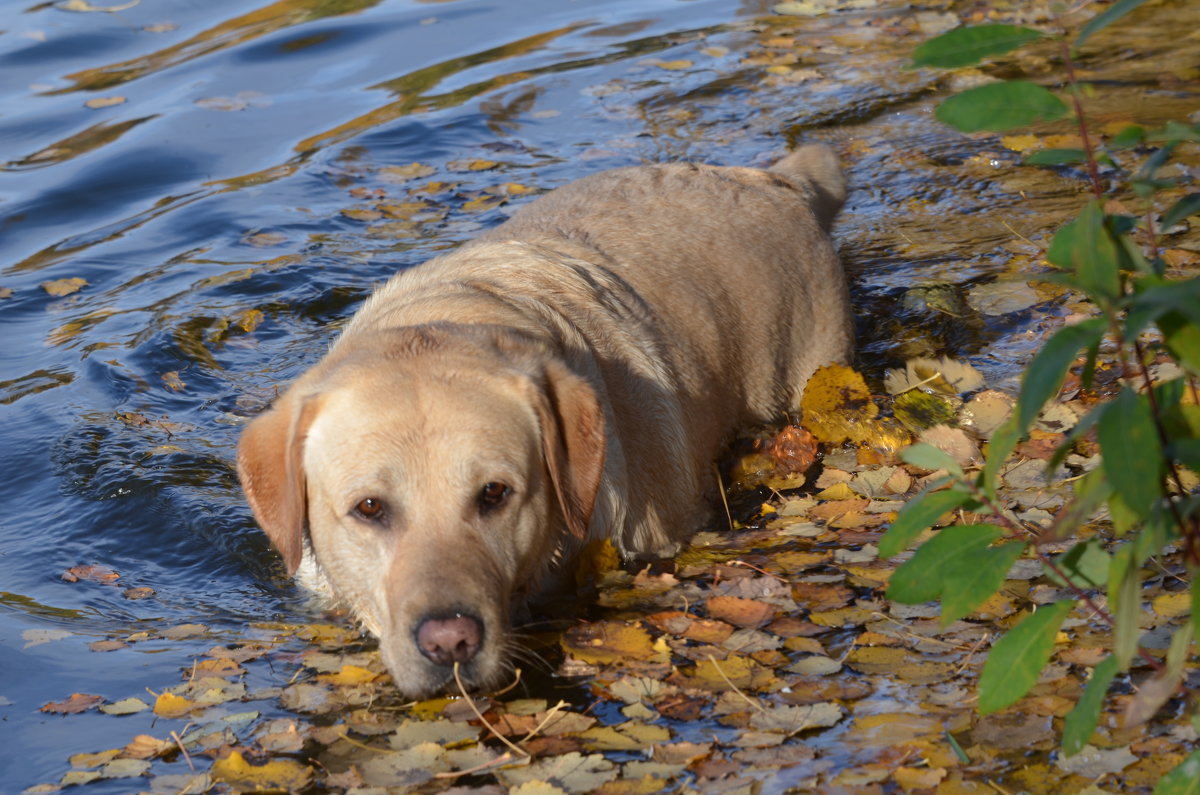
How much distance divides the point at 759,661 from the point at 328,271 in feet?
16.9

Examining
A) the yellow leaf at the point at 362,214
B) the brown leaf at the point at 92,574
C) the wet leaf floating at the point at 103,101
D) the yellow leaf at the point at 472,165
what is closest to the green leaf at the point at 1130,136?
the brown leaf at the point at 92,574

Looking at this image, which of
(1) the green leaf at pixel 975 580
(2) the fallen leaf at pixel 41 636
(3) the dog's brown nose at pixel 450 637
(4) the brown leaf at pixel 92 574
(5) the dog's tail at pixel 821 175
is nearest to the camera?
(1) the green leaf at pixel 975 580

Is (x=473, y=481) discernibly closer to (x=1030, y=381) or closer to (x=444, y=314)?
(x=444, y=314)

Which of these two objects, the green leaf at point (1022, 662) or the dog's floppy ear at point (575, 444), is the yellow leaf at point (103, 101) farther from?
the green leaf at point (1022, 662)

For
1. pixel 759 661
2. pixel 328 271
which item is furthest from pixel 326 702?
pixel 328 271

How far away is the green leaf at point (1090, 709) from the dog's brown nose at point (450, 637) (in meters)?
1.61

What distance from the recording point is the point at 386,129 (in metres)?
10.9

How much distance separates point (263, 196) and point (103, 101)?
130 inches

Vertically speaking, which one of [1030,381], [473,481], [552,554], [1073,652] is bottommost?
[1073,652]

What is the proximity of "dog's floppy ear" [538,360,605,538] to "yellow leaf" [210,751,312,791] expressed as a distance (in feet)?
→ 3.60

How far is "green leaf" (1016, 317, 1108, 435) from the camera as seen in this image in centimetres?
224

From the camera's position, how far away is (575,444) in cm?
405

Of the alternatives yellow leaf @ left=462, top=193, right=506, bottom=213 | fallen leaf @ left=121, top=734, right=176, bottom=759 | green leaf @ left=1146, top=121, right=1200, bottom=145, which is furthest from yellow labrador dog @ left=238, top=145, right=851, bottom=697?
yellow leaf @ left=462, top=193, right=506, bottom=213

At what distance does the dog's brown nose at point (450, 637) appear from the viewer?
3518 millimetres
